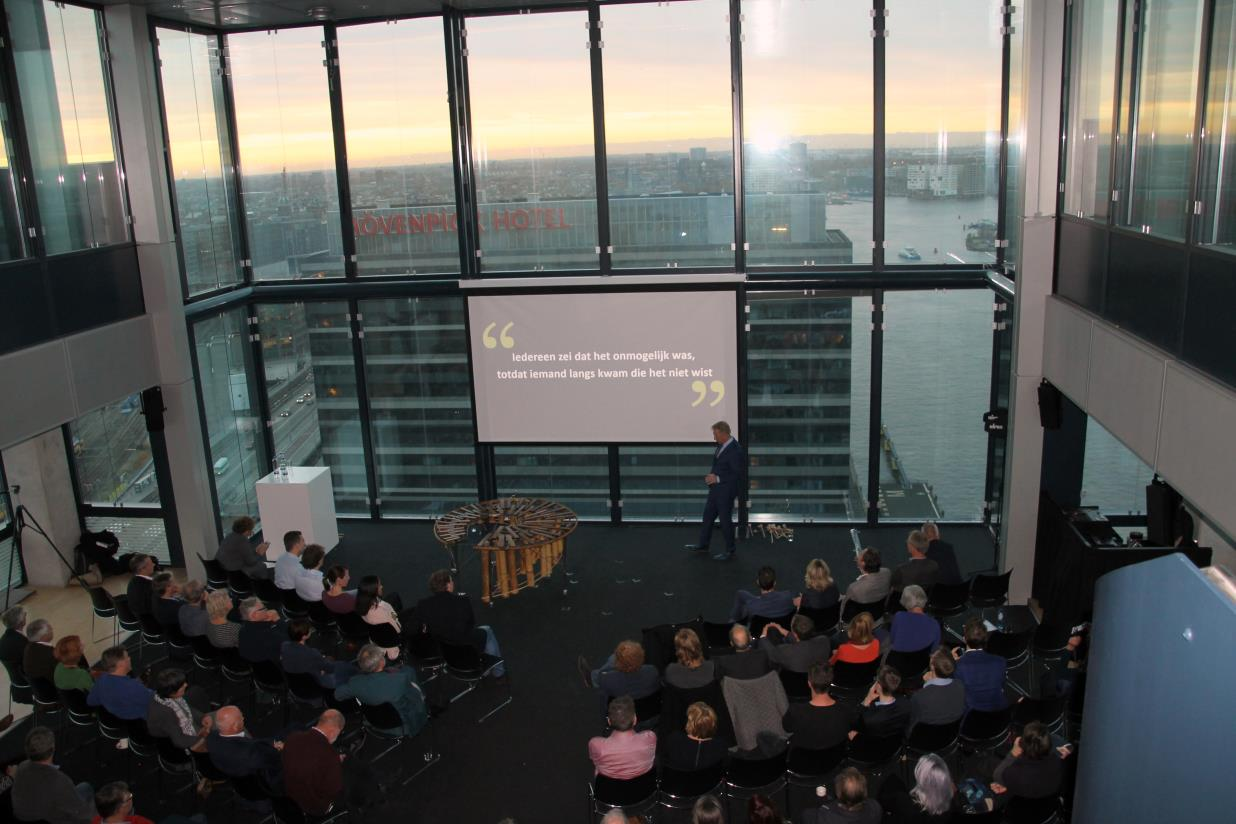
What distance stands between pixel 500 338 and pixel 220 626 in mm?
4450

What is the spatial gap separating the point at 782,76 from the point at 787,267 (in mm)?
1930

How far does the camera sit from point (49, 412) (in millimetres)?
8109

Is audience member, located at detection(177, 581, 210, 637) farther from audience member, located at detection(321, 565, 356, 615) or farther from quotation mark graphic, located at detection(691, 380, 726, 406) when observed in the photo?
quotation mark graphic, located at detection(691, 380, 726, 406)

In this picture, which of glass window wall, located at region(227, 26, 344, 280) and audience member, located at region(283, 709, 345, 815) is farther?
Result: glass window wall, located at region(227, 26, 344, 280)

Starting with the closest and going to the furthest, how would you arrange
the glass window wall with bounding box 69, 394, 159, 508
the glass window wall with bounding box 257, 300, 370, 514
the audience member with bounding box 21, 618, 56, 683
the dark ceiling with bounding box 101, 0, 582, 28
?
the audience member with bounding box 21, 618, 56, 683, the dark ceiling with bounding box 101, 0, 582, 28, the glass window wall with bounding box 69, 394, 159, 508, the glass window wall with bounding box 257, 300, 370, 514

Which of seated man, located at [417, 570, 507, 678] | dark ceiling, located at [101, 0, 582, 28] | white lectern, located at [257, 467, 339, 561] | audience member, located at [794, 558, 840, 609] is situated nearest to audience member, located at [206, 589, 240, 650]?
seated man, located at [417, 570, 507, 678]

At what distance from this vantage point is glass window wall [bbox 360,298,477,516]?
11.1 meters

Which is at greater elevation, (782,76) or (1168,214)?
(782,76)

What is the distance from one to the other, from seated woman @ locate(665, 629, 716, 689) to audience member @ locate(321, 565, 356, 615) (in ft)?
9.07

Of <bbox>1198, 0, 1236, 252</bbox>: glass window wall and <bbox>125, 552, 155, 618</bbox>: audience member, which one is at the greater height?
<bbox>1198, 0, 1236, 252</bbox>: glass window wall

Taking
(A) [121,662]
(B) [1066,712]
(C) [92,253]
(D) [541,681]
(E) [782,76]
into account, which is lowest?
(D) [541,681]

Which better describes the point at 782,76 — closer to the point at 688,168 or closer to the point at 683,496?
the point at 688,168

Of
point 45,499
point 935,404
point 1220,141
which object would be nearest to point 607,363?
point 935,404

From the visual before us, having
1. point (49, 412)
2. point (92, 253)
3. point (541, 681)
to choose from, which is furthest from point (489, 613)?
point (92, 253)
